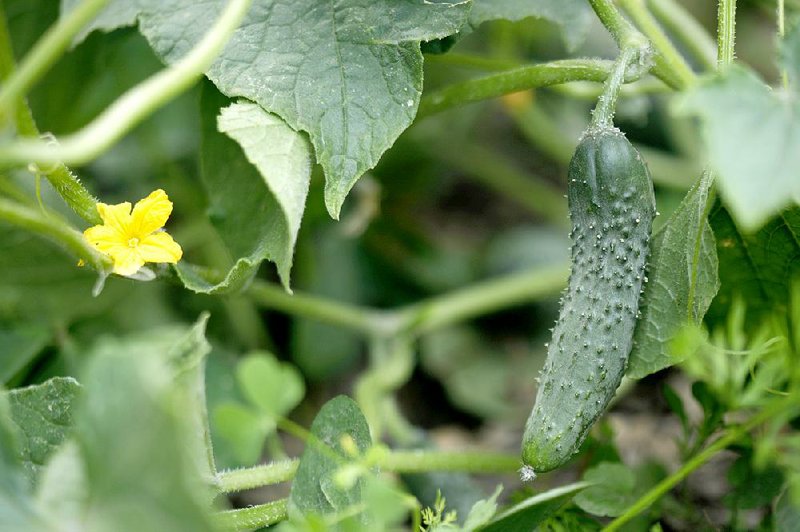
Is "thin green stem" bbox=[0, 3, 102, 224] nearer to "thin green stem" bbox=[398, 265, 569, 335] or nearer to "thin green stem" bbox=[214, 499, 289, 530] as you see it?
"thin green stem" bbox=[214, 499, 289, 530]

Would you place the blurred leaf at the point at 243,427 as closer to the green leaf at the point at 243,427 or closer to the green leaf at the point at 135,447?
the green leaf at the point at 243,427

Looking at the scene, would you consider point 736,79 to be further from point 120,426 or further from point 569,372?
point 120,426

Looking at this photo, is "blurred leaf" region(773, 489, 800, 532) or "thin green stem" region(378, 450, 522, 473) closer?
"blurred leaf" region(773, 489, 800, 532)

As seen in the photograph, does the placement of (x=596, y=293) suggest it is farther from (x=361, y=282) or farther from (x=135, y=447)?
(x=361, y=282)

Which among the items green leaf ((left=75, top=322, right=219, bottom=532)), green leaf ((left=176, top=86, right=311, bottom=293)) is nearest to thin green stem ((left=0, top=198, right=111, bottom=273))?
green leaf ((left=176, top=86, right=311, bottom=293))

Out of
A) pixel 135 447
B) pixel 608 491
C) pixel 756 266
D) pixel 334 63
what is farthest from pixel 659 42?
pixel 135 447

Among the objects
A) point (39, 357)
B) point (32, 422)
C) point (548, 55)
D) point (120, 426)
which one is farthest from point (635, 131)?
point (120, 426)
